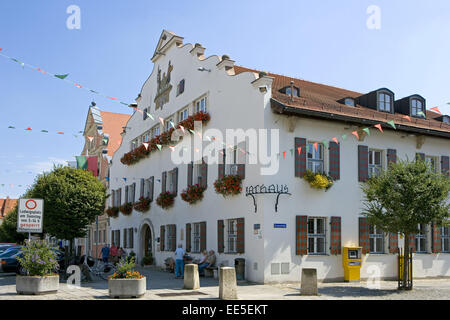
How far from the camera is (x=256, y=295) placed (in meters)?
15.1

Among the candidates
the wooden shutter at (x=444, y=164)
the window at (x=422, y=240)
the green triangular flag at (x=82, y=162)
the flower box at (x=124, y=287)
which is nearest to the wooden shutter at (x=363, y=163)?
the window at (x=422, y=240)

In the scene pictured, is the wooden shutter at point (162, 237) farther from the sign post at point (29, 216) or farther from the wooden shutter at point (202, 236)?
the sign post at point (29, 216)

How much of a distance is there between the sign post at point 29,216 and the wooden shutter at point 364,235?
38.7 feet

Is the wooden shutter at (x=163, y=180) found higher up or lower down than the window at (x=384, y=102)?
lower down

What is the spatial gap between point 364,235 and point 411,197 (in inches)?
178

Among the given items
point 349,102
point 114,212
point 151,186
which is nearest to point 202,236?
point 151,186

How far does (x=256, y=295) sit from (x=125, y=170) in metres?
22.9

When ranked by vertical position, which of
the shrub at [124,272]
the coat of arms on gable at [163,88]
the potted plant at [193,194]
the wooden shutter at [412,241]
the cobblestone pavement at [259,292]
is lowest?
the cobblestone pavement at [259,292]

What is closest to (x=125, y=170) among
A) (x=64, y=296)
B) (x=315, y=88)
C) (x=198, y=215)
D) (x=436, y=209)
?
(x=198, y=215)

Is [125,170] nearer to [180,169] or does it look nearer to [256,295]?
[180,169]

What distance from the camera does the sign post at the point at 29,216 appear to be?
16.0 metres

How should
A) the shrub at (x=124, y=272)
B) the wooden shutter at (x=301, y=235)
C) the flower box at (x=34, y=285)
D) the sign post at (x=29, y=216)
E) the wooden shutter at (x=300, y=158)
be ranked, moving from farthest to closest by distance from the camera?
the wooden shutter at (x=300, y=158), the wooden shutter at (x=301, y=235), the sign post at (x=29, y=216), the flower box at (x=34, y=285), the shrub at (x=124, y=272)
